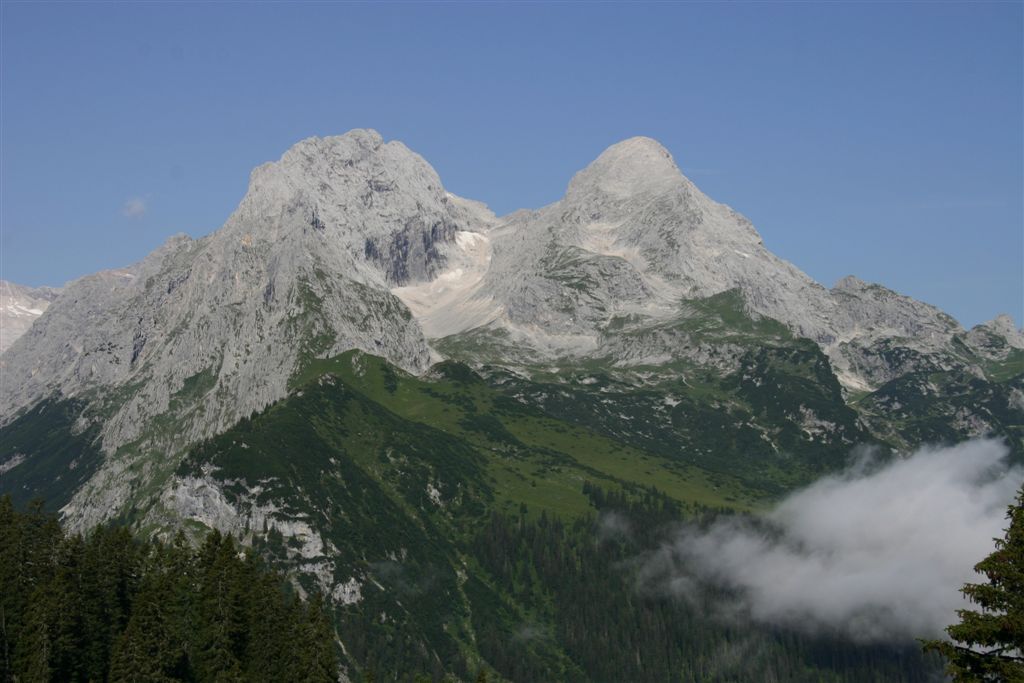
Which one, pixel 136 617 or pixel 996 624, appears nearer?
pixel 996 624

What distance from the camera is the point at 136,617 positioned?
126 metres

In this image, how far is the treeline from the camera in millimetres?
124750

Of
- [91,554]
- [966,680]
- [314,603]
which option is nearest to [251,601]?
[314,603]

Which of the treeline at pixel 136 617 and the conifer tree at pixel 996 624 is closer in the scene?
the conifer tree at pixel 996 624

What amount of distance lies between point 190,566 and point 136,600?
740 inches

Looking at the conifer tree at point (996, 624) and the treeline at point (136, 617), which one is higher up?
the treeline at point (136, 617)

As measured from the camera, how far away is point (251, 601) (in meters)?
146

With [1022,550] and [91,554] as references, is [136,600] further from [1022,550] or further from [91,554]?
[1022,550]

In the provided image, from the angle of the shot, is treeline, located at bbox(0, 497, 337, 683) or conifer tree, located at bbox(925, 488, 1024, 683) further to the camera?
treeline, located at bbox(0, 497, 337, 683)

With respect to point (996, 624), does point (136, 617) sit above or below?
above

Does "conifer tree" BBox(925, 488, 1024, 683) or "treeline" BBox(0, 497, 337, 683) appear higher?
"treeline" BBox(0, 497, 337, 683)

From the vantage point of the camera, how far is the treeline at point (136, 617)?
125 m

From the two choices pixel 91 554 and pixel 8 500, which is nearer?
pixel 91 554

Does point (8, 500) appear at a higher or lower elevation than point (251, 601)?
higher
